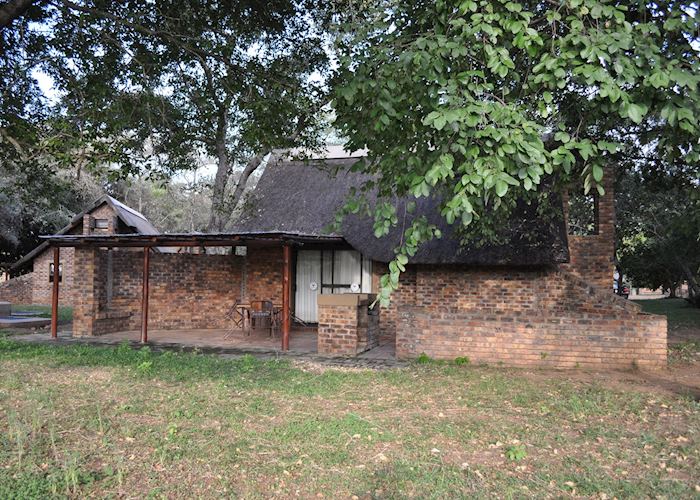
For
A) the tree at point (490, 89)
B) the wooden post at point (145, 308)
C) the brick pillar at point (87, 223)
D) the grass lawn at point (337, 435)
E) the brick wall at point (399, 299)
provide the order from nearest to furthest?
the tree at point (490, 89), the grass lawn at point (337, 435), the wooden post at point (145, 308), the brick wall at point (399, 299), the brick pillar at point (87, 223)

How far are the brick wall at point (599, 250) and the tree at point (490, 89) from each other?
6839 millimetres

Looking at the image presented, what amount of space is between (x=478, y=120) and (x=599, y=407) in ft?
13.3

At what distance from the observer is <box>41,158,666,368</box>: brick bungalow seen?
8711mm

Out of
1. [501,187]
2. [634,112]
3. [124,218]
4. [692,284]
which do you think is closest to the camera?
[501,187]

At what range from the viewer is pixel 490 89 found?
14.8 feet

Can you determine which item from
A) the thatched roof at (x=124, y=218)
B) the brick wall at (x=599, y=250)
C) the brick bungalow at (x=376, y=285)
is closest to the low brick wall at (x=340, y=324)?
the brick bungalow at (x=376, y=285)

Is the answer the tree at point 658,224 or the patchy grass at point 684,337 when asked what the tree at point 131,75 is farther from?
the tree at point 658,224

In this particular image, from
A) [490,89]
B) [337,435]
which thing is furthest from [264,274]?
[490,89]

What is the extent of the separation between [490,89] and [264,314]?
859 centimetres

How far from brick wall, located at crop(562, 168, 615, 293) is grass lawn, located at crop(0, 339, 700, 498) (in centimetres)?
449

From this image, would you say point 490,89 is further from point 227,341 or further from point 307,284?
point 307,284

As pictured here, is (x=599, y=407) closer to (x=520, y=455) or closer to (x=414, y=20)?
(x=520, y=455)

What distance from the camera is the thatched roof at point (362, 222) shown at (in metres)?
10.6

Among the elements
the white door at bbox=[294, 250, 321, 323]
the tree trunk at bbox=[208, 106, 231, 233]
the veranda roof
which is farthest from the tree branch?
the white door at bbox=[294, 250, 321, 323]
